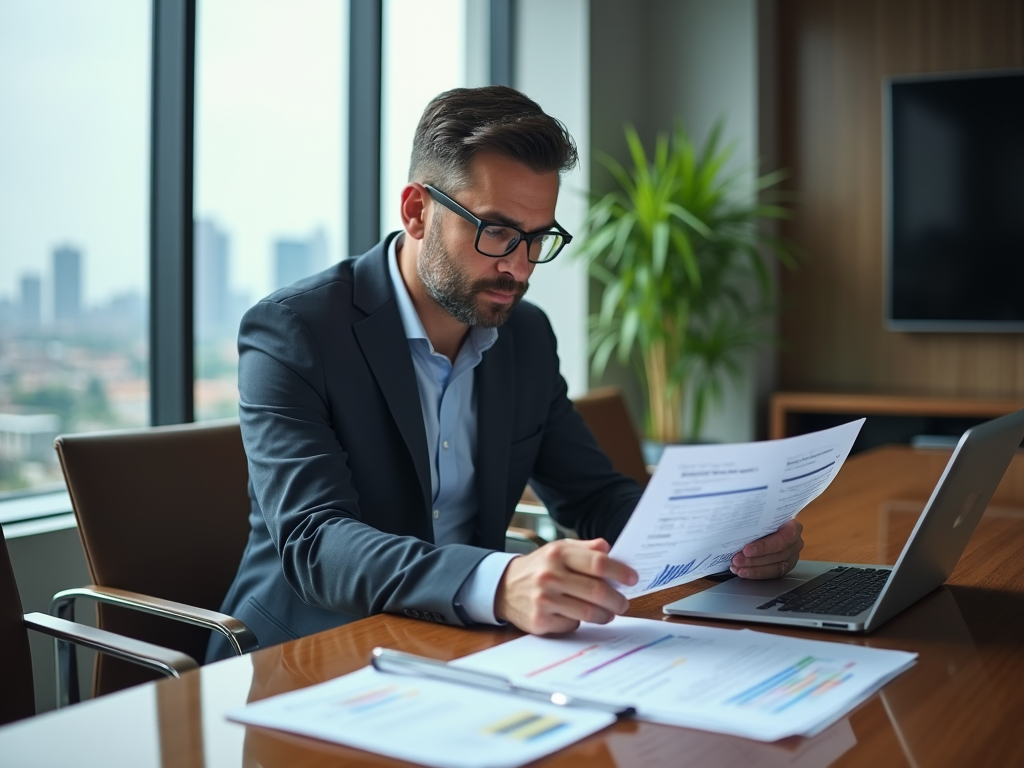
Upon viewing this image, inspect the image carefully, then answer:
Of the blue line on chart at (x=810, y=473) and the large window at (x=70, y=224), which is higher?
the large window at (x=70, y=224)

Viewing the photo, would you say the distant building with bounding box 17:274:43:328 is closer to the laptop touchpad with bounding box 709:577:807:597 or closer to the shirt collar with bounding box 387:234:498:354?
the shirt collar with bounding box 387:234:498:354

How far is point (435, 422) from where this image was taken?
69.9 inches

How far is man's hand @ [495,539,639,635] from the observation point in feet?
3.56

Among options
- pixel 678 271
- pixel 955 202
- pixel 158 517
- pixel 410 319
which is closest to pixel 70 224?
pixel 158 517

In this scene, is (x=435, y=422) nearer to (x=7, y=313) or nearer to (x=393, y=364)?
(x=393, y=364)

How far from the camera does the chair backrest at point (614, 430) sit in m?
2.55

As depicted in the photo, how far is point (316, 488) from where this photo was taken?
1.40 metres

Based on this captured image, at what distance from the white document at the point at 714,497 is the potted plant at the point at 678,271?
277cm

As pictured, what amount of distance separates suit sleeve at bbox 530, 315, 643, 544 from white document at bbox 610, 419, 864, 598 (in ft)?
1.85

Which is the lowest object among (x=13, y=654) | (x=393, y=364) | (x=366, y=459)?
(x=13, y=654)

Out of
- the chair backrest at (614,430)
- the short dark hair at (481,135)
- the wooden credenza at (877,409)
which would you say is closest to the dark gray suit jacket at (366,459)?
the short dark hair at (481,135)

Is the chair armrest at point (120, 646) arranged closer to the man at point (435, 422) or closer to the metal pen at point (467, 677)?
the man at point (435, 422)

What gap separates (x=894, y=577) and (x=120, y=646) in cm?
90

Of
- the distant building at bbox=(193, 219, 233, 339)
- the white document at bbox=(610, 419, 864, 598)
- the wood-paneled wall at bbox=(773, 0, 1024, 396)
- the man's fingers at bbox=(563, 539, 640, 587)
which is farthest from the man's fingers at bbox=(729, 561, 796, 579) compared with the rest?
the wood-paneled wall at bbox=(773, 0, 1024, 396)
